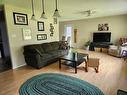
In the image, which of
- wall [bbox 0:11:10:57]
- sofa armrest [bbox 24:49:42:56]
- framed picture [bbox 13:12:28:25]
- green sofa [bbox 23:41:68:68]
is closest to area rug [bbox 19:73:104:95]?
green sofa [bbox 23:41:68:68]

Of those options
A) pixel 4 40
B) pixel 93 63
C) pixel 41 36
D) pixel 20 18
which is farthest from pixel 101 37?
pixel 4 40

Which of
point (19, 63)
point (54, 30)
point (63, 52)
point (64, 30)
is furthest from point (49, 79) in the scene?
point (64, 30)

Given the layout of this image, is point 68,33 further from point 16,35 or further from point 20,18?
point 16,35

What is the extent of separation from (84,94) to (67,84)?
537 millimetres

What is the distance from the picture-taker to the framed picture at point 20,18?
12.9 ft

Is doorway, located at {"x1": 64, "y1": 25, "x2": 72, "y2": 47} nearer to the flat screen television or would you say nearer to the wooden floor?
the flat screen television

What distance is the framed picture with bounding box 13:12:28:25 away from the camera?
12.9ft

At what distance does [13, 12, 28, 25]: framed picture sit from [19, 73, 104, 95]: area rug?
2298 mm

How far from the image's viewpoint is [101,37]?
23.8ft

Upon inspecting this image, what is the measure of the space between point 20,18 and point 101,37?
5374 millimetres

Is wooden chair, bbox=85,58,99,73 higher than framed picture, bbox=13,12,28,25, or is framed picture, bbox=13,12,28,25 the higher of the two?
framed picture, bbox=13,12,28,25

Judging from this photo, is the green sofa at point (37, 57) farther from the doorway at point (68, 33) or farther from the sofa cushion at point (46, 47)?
the doorway at point (68, 33)

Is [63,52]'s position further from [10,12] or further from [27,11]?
[10,12]

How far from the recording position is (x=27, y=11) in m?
4.36
